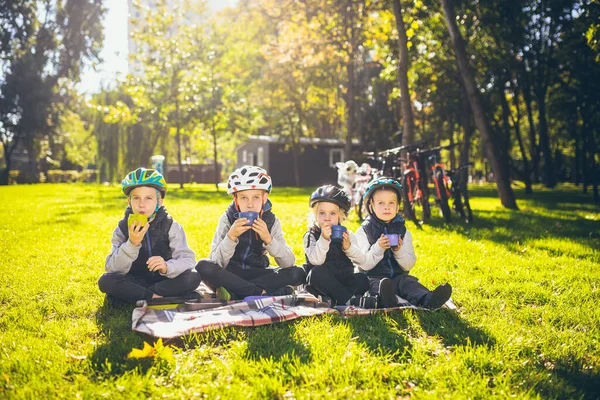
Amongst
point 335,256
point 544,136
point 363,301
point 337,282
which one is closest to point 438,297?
point 363,301

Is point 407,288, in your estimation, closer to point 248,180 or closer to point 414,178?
point 248,180

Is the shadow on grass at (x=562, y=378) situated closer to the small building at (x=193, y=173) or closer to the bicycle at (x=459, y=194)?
the bicycle at (x=459, y=194)

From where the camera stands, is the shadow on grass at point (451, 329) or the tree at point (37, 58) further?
the tree at point (37, 58)

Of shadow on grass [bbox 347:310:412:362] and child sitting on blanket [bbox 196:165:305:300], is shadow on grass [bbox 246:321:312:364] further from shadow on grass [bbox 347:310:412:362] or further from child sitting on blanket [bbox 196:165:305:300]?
child sitting on blanket [bbox 196:165:305:300]

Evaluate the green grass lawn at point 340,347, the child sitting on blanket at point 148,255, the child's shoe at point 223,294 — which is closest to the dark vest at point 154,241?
the child sitting on blanket at point 148,255

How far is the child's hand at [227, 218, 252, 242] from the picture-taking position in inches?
184

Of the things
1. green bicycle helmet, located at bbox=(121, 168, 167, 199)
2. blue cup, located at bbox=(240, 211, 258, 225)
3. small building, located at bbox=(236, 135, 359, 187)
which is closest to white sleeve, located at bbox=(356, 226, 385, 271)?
blue cup, located at bbox=(240, 211, 258, 225)

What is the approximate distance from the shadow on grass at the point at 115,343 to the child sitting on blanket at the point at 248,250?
982 millimetres

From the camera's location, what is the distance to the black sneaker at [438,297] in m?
4.52

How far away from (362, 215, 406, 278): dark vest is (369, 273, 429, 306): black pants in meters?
0.07

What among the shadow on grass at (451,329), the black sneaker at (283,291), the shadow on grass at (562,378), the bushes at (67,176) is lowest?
the shadow on grass at (562,378)

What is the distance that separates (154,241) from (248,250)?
3.48 feet

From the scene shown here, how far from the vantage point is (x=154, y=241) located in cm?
496

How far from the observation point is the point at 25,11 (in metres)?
43.0
